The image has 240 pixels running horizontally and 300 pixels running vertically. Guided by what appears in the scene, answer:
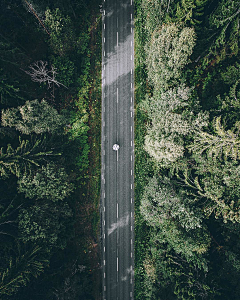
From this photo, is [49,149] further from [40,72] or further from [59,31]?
[59,31]

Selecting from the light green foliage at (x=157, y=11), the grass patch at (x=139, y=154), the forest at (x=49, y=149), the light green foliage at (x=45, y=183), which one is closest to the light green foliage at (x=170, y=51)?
the light green foliage at (x=157, y=11)

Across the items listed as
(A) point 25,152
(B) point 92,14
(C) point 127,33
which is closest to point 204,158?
(A) point 25,152

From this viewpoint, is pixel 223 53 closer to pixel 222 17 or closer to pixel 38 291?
pixel 222 17

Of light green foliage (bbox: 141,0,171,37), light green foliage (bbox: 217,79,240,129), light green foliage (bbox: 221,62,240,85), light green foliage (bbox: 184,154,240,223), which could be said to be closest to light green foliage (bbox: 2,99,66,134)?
light green foliage (bbox: 141,0,171,37)

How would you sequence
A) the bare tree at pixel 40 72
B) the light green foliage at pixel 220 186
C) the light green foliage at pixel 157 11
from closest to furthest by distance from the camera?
the light green foliage at pixel 220 186, the light green foliage at pixel 157 11, the bare tree at pixel 40 72

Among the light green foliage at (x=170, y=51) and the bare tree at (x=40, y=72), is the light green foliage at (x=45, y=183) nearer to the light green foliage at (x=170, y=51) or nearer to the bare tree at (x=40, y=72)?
the bare tree at (x=40, y=72)
